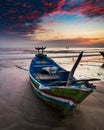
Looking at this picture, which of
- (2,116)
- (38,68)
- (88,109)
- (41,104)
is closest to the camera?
(2,116)

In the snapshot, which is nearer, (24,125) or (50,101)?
(24,125)

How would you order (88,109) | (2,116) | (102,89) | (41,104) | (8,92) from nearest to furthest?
(2,116) < (88,109) < (41,104) < (8,92) < (102,89)

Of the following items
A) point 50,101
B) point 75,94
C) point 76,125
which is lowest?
point 76,125

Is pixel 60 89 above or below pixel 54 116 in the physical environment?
above

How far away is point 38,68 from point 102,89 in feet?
17.2

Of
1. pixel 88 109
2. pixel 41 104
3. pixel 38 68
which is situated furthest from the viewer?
pixel 38 68

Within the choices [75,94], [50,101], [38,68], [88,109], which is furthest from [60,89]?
[38,68]

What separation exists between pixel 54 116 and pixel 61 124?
29.0 inches

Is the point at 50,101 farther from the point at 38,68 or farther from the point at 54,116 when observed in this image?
the point at 38,68

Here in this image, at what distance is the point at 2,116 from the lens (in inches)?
279

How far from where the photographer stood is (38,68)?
41.4 feet

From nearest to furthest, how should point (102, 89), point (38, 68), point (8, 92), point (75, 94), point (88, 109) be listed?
point (75, 94), point (88, 109), point (8, 92), point (102, 89), point (38, 68)

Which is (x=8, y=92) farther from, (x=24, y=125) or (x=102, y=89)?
(x=102, y=89)

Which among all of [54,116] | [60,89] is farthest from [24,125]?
[60,89]
